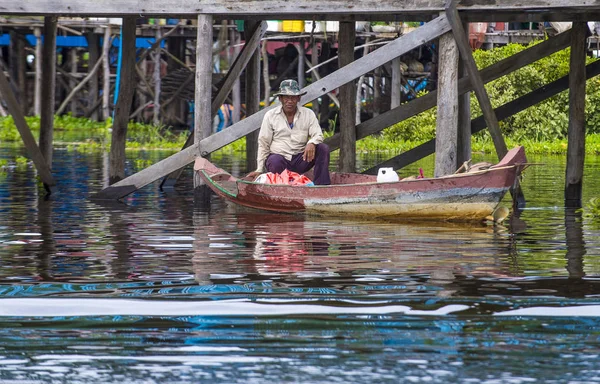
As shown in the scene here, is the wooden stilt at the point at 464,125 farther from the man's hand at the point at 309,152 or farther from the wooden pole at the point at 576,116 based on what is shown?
the man's hand at the point at 309,152

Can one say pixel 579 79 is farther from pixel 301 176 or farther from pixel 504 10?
pixel 301 176

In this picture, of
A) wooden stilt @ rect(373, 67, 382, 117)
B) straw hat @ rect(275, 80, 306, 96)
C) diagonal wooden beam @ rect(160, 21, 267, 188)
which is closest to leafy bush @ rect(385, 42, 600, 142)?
wooden stilt @ rect(373, 67, 382, 117)

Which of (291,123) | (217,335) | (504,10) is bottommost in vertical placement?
(217,335)

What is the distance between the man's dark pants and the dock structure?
406mm

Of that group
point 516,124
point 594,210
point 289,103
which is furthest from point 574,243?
point 516,124

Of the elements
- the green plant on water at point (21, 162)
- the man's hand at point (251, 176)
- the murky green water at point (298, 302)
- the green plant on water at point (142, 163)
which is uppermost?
the man's hand at point (251, 176)

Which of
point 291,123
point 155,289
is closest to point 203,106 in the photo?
point 291,123

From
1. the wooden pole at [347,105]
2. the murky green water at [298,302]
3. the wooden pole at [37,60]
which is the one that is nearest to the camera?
the murky green water at [298,302]

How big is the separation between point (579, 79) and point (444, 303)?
652 centimetres

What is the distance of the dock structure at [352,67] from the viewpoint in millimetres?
10891

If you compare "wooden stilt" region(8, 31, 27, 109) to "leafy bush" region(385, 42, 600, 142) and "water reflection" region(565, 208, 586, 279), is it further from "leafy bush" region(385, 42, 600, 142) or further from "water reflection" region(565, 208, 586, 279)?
"water reflection" region(565, 208, 586, 279)

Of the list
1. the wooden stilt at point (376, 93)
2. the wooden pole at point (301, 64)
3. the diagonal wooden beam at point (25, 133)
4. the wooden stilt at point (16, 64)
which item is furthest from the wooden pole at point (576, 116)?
the wooden stilt at point (16, 64)

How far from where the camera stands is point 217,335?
217 inches

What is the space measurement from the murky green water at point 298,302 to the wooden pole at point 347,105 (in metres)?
2.45
